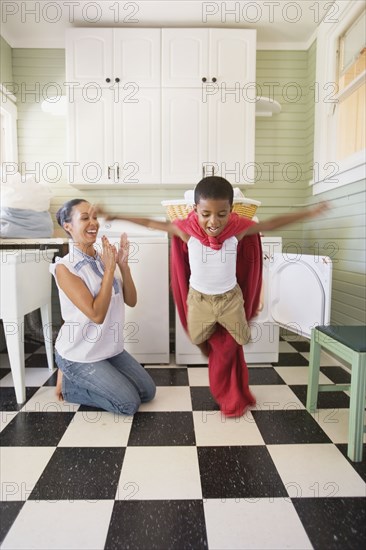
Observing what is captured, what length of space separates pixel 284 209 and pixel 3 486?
9.69ft

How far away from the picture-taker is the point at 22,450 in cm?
154

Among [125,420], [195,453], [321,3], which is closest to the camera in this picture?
[195,453]

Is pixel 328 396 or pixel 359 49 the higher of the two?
pixel 359 49

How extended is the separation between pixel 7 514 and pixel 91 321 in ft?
2.81

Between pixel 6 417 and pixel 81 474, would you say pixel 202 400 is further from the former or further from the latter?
pixel 6 417

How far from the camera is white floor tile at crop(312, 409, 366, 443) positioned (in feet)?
5.42

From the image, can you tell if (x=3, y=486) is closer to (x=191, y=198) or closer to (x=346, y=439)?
(x=346, y=439)

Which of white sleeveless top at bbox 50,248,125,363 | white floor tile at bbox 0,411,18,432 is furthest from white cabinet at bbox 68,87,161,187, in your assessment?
white floor tile at bbox 0,411,18,432

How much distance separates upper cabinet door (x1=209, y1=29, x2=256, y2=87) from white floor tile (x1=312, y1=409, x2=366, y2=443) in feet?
8.20

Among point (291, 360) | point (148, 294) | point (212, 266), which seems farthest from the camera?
point (291, 360)

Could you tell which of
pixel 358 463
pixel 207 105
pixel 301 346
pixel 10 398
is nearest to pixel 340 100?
pixel 207 105

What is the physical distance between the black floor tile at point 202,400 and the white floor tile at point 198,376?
0.22ft

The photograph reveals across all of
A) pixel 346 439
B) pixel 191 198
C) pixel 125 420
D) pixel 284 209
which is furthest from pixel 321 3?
pixel 125 420

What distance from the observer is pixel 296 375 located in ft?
7.86
